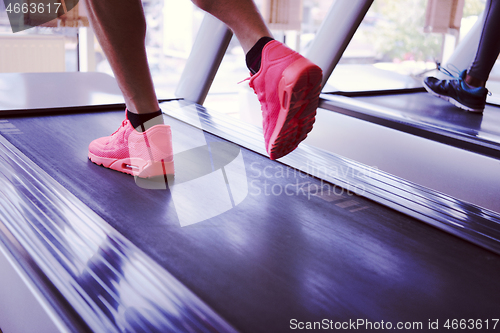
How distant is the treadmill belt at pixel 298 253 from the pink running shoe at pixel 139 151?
0.04 meters

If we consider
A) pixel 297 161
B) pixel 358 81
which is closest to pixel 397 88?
pixel 358 81

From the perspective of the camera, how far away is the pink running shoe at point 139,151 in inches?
44.8

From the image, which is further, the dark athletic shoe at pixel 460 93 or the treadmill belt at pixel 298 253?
the dark athletic shoe at pixel 460 93

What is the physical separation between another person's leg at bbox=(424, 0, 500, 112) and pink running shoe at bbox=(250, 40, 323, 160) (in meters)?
1.44

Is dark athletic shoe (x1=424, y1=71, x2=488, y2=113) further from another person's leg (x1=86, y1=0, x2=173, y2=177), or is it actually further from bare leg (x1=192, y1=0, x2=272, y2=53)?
another person's leg (x1=86, y1=0, x2=173, y2=177)

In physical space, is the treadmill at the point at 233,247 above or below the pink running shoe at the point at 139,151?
below

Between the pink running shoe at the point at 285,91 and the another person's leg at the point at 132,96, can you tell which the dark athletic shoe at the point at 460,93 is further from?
the another person's leg at the point at 132,96

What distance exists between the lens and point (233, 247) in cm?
88

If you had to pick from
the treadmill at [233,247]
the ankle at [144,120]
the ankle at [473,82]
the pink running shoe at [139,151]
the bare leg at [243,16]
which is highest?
the bare leg at [243,16]

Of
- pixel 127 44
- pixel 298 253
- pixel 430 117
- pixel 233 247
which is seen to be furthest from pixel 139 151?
pixel 430 117

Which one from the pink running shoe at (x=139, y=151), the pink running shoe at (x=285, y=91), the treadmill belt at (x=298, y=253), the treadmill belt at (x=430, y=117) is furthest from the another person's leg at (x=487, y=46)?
the pink running shoe at (x=139, y=151)

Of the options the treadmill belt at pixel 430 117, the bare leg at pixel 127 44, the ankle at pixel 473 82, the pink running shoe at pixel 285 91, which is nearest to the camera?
the pink running shoe at pixel 285 91

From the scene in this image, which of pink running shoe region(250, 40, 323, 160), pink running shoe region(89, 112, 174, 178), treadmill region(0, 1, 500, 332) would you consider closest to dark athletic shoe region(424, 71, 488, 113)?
treadmill region(0, 1, 500, 332)

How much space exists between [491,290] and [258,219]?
1.64ft
